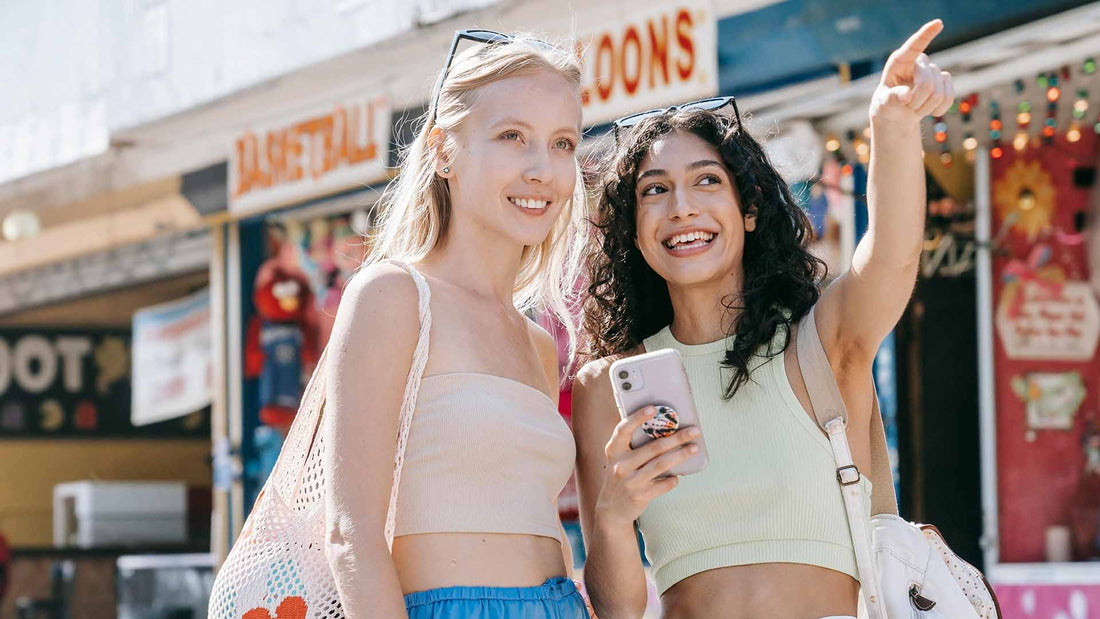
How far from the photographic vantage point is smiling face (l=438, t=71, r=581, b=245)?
2473 mm

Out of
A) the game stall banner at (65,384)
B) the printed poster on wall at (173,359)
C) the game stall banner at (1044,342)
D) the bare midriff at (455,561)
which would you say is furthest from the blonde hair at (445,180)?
the game stall banner at (65,384)

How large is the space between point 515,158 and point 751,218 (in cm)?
59

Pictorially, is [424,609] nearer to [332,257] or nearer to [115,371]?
[332,257]

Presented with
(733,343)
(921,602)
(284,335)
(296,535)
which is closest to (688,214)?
(733,343)

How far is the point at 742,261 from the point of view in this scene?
2.87 m

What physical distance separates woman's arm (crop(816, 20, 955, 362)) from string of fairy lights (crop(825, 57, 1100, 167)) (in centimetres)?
324

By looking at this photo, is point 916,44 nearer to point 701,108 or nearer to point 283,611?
point 701,108

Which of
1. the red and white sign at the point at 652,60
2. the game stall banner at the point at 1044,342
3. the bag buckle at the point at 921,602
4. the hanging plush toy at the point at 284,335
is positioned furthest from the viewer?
the hanging plush toy at the point at 284,335

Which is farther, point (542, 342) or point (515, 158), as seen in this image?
point (542, 342)


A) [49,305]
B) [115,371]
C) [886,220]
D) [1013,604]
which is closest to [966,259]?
[1013,604]

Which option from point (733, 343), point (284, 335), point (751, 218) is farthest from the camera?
point (284, 335)

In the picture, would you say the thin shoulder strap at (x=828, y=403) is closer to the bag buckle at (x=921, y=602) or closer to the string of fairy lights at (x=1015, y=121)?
the bag buckle at (x=921, y=602)

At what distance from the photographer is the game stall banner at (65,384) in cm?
1370

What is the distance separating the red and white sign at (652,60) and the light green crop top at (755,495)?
12.1 feet
